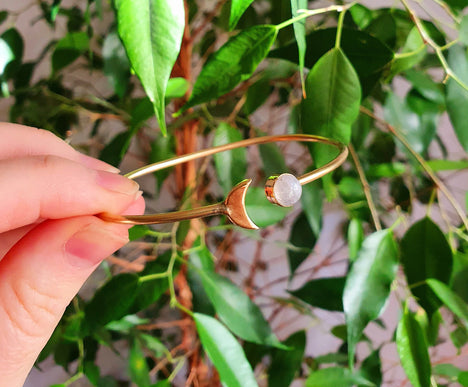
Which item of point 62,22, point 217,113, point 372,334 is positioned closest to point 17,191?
point 217,113

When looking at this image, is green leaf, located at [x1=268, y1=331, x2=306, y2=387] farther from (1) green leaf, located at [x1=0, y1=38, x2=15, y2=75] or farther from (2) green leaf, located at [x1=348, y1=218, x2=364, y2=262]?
(1) green leaf, located at [x1=0, y1=38, x2=15, y2=75]

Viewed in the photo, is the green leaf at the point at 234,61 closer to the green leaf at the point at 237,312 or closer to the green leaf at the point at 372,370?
the green leaf at the point at 237,312

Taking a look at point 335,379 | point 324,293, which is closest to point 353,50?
point 324,293

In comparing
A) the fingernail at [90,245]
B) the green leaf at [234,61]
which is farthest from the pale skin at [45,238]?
the green leaf at [234,61]

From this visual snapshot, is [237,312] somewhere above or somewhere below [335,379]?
above

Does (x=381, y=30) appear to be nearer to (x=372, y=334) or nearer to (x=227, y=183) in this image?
(x=227, y=183)

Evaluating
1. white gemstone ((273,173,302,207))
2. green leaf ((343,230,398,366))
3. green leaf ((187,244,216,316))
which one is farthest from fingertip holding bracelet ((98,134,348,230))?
green leaf ((187,244,216,316))

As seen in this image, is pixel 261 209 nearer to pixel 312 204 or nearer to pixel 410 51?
pixel 312 204
